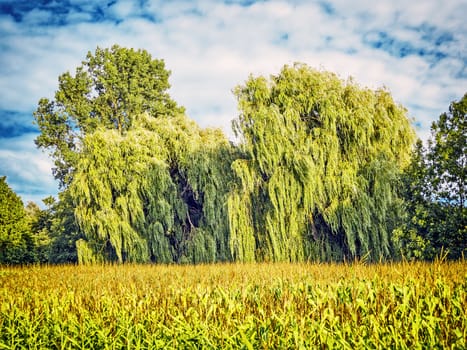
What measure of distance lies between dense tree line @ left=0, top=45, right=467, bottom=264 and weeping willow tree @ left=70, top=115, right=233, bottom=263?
0.05m

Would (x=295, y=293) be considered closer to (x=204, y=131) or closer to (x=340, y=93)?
(x=340, y=93)

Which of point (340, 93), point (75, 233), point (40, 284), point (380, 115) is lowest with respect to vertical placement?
point (40, 284)

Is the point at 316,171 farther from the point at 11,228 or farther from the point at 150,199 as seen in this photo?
the point at 11,228

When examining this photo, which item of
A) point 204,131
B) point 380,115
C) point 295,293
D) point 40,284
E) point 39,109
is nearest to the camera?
point 295,293

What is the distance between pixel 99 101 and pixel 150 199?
37.6 ft

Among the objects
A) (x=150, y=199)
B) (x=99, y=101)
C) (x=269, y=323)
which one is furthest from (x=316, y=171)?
(x=99, y=101)

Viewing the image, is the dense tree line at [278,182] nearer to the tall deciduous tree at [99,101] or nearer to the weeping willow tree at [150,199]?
the weeping willow tree at [150,199]

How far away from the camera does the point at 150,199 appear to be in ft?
52.1

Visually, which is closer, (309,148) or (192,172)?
(309,148)

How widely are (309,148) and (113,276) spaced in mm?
7967

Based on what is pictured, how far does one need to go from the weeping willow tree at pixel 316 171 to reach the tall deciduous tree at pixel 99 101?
1194cm

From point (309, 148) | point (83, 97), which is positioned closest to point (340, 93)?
point (309, 148)

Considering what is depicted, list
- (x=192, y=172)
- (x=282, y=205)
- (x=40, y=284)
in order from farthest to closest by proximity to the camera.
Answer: (x=192, y=172) → (x=282, y=205) → (x=40, y=284)

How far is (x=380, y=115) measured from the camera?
48.3 ft
